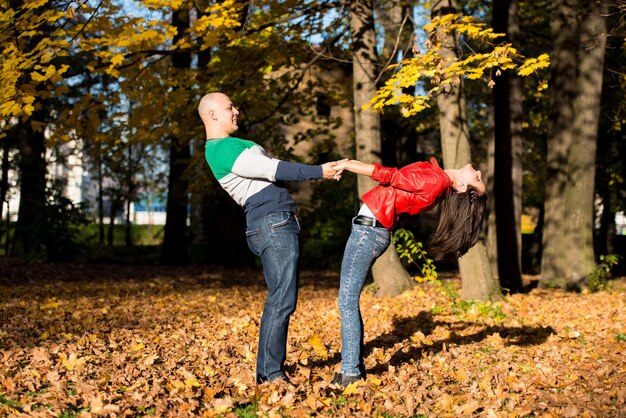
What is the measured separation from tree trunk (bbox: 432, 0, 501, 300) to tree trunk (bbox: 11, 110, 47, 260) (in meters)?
12.5

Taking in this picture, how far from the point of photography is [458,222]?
216 inches

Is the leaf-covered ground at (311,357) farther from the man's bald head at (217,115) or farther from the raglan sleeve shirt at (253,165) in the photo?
the man's bald head at (217,115)

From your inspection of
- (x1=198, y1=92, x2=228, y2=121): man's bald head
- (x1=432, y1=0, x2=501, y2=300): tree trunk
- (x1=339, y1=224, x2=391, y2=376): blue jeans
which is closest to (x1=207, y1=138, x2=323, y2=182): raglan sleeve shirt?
(x1=198, y1=92, x2=228, y2=121): man's bald head

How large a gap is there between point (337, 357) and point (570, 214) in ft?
26.2

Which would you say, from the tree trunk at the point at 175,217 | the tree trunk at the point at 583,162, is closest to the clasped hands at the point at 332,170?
the tree trunk at the point at 583,162

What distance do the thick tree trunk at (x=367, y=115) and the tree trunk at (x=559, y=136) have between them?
11.1 ft

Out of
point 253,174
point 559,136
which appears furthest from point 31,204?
point 253,174

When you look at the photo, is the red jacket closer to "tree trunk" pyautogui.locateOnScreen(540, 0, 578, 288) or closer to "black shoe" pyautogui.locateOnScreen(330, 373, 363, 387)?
"black shoe" pyautogui.locateOnScreen(330, 373, 363, 387)

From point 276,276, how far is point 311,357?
5.79 feet

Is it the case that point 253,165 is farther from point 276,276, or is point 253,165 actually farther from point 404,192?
point 404,192

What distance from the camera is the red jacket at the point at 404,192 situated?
503 centimetres

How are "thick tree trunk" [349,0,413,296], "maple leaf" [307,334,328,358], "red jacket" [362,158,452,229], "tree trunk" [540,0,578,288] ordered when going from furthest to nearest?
"tree trunk" [540,0,578,288] < "thick tree trunk" [349,0,413,296] < "maple leaf" [307,334,328,358] < "red jacket" [362,158,452,229]

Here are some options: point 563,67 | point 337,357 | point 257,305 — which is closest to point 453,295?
point 257,305

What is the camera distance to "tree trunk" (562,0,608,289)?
12875 mm
